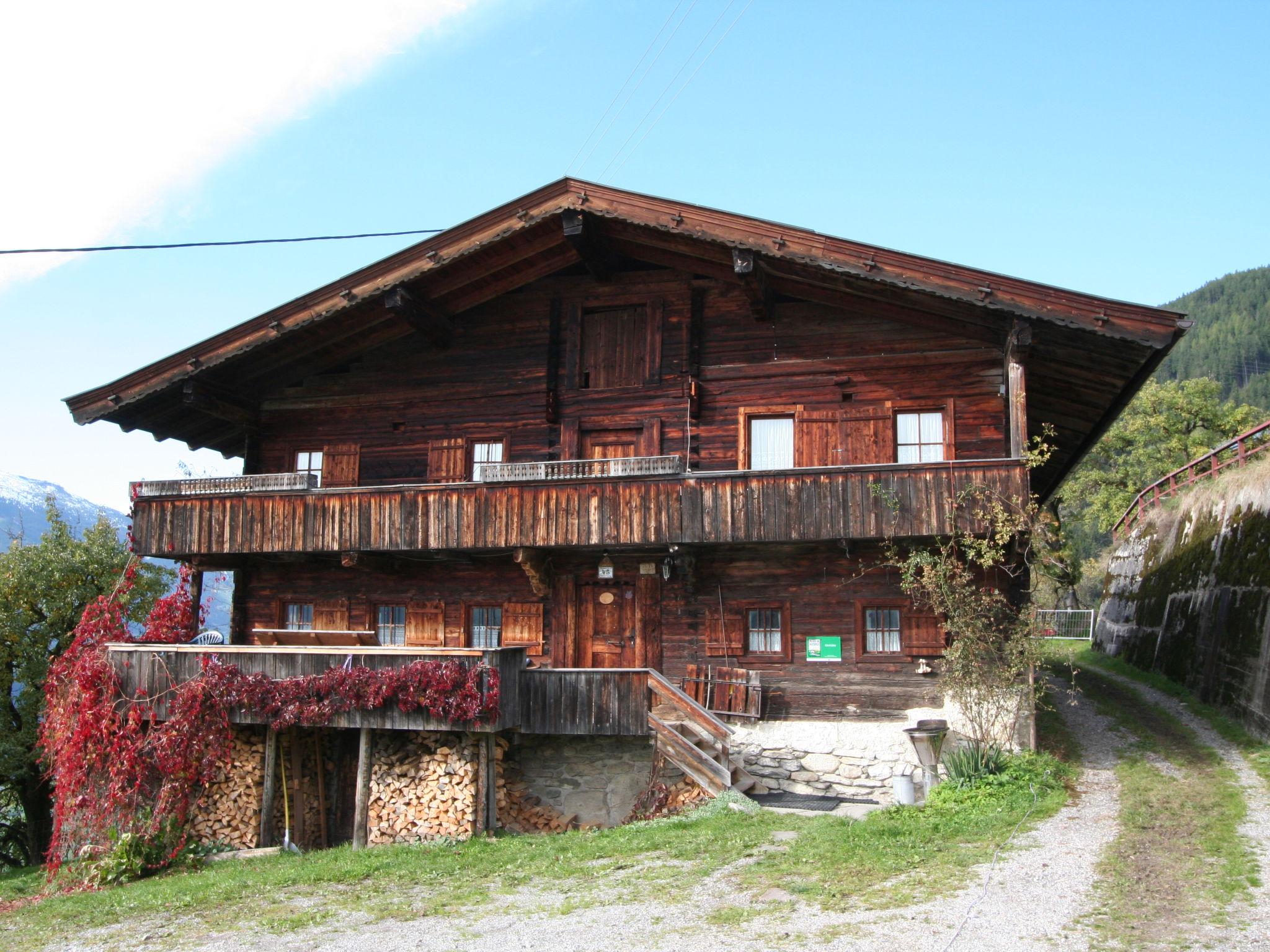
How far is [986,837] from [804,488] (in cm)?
649

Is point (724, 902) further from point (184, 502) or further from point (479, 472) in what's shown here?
point (184, 502)

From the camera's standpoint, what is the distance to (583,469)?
19.1 metres

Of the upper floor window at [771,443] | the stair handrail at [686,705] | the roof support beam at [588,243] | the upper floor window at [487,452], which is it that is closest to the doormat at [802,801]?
the stair handrail at [686,705]

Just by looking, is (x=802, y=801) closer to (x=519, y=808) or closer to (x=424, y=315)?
(x=519, y=808)

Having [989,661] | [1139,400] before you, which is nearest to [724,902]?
[989,661]

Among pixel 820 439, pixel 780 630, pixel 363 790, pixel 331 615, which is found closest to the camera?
pixel 363 790

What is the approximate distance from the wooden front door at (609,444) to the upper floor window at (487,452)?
5.63 ft

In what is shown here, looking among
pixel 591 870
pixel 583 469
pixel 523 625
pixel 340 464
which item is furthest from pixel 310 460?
pixel 591 870

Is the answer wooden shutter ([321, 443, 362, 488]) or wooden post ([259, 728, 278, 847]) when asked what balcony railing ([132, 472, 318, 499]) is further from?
wooden post ([259, 728, 278, 847])

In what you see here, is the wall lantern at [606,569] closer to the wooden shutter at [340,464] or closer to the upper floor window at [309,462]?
the wooden shutter at [340,464]

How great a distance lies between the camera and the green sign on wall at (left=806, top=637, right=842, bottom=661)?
1797cm

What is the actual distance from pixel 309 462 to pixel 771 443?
9.52 m

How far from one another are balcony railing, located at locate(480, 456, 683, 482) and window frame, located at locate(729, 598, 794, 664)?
2.67m

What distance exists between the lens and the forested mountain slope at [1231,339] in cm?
11512
